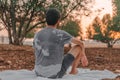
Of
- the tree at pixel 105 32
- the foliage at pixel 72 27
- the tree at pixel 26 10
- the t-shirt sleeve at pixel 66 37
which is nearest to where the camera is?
the t-shirt sleeve at pixel 66 37

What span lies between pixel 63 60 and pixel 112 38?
50647 millimetres

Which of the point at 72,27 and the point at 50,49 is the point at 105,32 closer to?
the point at 72,27

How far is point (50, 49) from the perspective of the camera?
29.5 feet

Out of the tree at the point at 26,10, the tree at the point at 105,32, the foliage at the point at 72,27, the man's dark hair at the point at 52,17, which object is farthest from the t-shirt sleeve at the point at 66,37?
the tree at the point at 105,32

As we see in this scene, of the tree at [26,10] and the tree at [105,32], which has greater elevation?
the tree at [26,10]

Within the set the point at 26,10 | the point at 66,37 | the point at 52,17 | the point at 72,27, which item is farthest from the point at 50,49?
the point at 72,27

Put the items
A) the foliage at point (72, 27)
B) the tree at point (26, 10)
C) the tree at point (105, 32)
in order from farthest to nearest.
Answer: the tree at point (105, 32), the foliage at point (72, 27), the tree at point (26, 10)

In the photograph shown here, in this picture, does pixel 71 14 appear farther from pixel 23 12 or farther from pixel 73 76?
pixel 73 76

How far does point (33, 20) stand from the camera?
27203 millimetres

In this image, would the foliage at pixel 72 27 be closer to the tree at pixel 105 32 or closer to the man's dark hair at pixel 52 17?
the tree at pixel 105 32

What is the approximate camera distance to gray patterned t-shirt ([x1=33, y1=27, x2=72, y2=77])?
8914mm

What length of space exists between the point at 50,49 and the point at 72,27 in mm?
52713

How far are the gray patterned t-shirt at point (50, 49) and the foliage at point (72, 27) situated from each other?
152 feet

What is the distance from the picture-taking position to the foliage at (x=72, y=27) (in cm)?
5794
